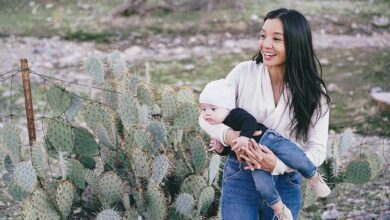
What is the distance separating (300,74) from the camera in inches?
104

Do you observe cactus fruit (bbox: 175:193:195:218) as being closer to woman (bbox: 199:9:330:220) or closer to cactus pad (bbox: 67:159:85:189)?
cactus pad (bbox: 67:159:85:189)

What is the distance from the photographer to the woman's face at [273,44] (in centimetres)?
259

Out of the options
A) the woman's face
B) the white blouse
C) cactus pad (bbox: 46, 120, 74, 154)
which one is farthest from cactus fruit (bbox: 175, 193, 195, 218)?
the woman's face

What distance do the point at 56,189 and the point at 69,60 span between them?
4969 millimetres

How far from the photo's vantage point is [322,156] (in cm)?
268

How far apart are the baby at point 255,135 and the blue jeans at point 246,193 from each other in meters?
0.08

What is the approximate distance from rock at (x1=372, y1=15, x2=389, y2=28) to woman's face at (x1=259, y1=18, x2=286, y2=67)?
779 centimetres

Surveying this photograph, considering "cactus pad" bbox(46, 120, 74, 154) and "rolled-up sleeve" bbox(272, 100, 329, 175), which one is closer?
"rolled-up sleeve" bbox(272, 100, 329, 175)

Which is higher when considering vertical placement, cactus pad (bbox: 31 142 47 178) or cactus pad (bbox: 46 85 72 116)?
cactus pad (bbox: 46 85 72 116)

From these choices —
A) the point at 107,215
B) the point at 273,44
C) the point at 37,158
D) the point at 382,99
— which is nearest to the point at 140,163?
the point at 107,215

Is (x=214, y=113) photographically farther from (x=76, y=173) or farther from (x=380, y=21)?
(x=380, y=21)

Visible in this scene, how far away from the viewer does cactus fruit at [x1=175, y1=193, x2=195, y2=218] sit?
3443 mm

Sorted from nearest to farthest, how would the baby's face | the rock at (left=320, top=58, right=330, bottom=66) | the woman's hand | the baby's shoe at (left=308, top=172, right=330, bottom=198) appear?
the woman's hand, the baby's face, the baby's shoe at (left=308, top=172, right=330, bottom=198), the rock at (left=320, top=58, right=330, bottom=66)

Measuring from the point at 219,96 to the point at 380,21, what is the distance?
811 cm
